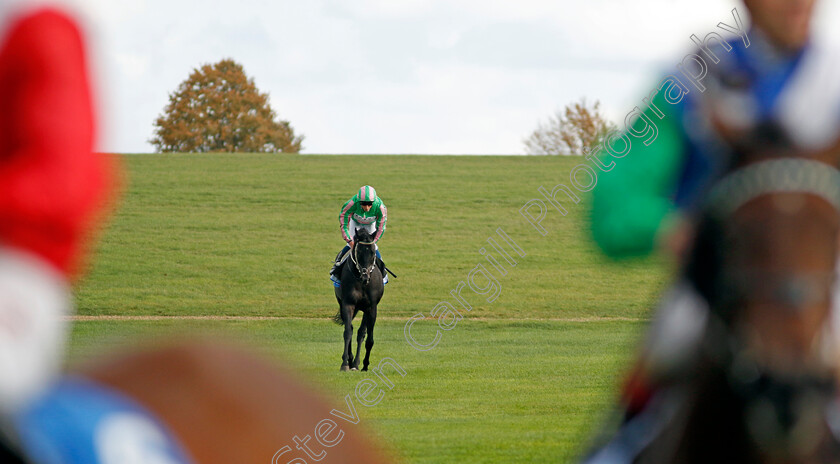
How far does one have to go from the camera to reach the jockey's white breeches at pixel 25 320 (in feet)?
3.81

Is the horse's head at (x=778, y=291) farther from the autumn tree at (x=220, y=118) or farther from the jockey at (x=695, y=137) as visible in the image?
the autumn tree at (x=220, y=118)

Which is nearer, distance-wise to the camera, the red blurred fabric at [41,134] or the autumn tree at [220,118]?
the red blurred fabric at [41,134]

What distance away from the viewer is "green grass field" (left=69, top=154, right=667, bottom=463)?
11039 millimetres

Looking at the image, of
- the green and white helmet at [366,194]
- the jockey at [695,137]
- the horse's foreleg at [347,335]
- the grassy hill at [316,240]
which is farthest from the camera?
the grassy hill at [316,240]

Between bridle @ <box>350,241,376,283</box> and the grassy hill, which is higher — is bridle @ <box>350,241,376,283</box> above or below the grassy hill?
below

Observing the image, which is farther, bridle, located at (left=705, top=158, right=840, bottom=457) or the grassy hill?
the grassy hill

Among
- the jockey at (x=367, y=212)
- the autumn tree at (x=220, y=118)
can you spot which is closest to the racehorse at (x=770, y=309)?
the jockey at (x=367, y=212)

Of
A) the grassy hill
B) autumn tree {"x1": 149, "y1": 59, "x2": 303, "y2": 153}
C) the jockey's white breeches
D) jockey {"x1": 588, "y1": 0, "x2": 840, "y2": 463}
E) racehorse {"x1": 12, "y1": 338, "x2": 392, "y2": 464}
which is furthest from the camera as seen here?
autumn tree {"x1": 149, "y1": 59, "x2": 303, "y2": 153}

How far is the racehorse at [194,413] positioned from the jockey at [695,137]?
0.68m

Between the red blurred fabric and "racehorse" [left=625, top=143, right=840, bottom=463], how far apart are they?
0.91 m

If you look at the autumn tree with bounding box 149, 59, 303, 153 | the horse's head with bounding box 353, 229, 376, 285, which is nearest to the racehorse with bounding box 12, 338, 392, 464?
the horse's head with bounding box 353, 229, 376, 285

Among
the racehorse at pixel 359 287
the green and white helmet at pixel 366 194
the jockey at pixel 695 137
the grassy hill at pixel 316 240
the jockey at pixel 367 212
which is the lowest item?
the jockey at pixel 695 137

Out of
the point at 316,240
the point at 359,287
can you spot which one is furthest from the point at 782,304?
the point at 316,240

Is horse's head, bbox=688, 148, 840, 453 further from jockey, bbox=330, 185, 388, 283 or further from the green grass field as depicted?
jockey, bbox=330, 185, 388, 283
